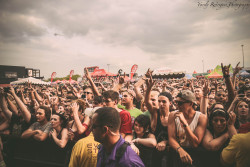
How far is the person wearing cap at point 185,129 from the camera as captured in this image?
7.06 feet

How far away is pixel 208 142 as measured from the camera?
2.18 metres

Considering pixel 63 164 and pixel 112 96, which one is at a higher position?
pixel 112 96

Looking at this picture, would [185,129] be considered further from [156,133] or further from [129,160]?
[129,160]

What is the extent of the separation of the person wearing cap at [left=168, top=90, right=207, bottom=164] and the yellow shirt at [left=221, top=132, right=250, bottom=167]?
19.3 inches

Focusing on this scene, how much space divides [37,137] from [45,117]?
55cm

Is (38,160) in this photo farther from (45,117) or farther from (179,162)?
(179,162)

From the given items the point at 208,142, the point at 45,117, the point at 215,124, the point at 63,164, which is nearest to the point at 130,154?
the point at 208,142

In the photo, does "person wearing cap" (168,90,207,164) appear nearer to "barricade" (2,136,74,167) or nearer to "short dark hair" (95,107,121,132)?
"short dark hair" (95,107,121,132)

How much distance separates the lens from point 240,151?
1.66 m

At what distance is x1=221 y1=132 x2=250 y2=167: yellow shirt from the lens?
5.32 ft

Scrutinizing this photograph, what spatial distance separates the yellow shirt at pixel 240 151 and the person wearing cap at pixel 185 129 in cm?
49

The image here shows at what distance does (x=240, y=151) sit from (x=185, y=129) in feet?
2.21

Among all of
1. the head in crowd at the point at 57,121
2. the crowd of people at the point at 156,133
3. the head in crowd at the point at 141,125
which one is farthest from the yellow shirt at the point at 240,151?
the head in crowd at the point at 57,121

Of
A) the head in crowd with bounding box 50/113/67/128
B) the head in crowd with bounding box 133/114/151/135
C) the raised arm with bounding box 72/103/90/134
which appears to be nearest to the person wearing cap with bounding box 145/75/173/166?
the head in crowd with bounding box 133/114/151/135
